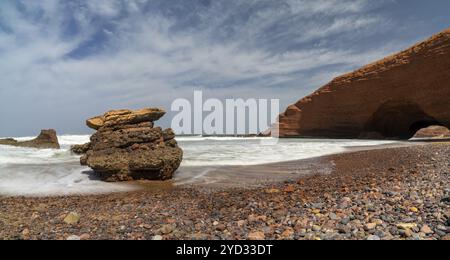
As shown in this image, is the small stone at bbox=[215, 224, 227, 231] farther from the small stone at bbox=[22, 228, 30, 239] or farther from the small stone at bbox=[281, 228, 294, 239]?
the small stone at bbox=[22, 228, 30, 239]

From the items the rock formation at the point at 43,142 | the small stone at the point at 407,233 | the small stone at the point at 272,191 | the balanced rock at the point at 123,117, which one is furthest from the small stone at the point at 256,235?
the rock formation at the point at 43,142

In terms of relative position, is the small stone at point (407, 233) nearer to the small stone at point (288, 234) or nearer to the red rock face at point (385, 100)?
the small stone at point (288, 234)

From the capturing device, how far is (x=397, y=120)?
33.9m

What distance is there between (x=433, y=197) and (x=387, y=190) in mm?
823

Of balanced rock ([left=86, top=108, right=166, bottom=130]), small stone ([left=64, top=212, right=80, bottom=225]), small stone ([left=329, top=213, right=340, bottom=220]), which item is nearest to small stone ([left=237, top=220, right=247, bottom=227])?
small stone ([left=329, top=213, right=340, bottom=220])

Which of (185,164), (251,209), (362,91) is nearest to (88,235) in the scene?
(251,209)

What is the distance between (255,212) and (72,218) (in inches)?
106

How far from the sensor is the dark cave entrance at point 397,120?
31.2 m

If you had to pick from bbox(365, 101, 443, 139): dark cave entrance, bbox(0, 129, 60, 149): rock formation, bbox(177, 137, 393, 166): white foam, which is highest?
bbox(365, 101, 443, 139): dark cave entrance

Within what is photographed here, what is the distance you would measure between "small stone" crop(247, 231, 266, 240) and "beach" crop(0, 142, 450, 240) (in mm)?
12

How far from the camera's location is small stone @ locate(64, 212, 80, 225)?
4.54 meters

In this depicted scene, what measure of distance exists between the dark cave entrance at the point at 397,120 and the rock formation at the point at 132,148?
28.7 metres

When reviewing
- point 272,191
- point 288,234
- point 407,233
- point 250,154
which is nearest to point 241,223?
point 288,234

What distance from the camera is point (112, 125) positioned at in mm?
9461
